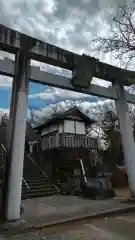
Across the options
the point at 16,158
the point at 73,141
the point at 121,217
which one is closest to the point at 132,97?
the point at 121,217

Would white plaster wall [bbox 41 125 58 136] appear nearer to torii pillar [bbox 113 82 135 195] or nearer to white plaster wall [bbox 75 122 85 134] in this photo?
white plaster wall [bbox 75 122 85 134]

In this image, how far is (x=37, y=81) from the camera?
5.88 metres

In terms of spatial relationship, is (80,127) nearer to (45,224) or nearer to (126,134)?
(126,134)

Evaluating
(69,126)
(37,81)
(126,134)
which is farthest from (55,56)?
(69,126)

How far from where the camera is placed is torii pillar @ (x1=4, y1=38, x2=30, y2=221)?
453 cm

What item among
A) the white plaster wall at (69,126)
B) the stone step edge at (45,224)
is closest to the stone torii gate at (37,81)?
the stone step edge at (45,224)

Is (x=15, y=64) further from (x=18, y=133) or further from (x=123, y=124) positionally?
(x=123, y=124)

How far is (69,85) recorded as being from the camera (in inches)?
257

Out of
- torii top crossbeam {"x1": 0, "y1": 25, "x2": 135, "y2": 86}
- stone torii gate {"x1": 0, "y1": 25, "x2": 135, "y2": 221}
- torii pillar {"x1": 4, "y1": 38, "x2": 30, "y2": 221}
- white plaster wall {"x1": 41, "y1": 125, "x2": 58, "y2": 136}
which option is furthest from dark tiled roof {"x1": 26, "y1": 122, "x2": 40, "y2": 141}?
torii pillar {"x1": 4, "y1": 38, "x2": 30, "y2": 221}

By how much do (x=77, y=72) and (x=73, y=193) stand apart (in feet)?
22.3

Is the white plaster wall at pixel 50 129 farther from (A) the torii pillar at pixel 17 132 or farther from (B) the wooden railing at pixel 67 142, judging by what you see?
(A) the torii pillar at pixel 17 132

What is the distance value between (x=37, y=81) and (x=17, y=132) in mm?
1796

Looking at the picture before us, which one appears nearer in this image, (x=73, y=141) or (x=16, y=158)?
(x=16, y=158)

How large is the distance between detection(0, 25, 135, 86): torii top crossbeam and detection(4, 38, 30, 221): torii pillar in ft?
0.74
